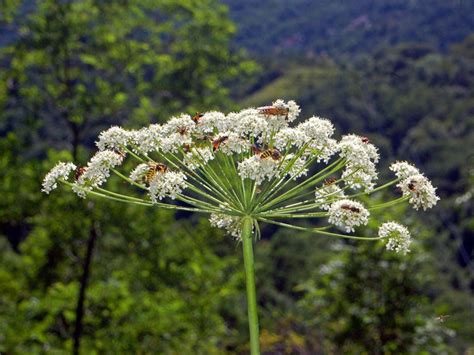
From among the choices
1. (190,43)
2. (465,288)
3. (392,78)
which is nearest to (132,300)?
(190,43)

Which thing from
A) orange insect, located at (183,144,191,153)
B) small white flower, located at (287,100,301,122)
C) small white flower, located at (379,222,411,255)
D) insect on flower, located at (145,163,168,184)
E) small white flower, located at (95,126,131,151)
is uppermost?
small white flower, located at (287,100,301,122)

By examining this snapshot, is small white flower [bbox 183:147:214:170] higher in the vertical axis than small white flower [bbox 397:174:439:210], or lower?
higher

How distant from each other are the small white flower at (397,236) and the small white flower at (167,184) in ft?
4.78

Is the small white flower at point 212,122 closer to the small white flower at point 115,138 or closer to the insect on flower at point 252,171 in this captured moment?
the insect on flower at point 252,171

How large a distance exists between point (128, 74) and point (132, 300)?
676 centimetres

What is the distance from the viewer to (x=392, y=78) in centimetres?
17162

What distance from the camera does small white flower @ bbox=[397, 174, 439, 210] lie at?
4211 millimetres

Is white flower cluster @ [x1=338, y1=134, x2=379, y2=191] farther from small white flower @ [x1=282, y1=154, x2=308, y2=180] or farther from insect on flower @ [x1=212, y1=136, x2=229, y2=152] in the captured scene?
insect on flower @ [x1=212, y1=136, x2=229, y2=152]

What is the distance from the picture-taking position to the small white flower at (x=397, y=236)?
411cm

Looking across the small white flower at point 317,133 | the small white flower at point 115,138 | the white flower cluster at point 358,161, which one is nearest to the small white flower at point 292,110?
the small white flower at point 317,133

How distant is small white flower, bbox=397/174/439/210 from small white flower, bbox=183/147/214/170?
146 cm

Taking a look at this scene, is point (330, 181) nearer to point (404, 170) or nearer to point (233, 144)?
point (404, 170)

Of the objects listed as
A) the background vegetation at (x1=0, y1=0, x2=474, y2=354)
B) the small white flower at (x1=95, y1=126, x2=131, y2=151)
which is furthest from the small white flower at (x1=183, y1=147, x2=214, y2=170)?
the background vegetation at (x1=0, y1=0, x2=474, y2=354)

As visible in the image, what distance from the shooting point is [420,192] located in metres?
4.24
